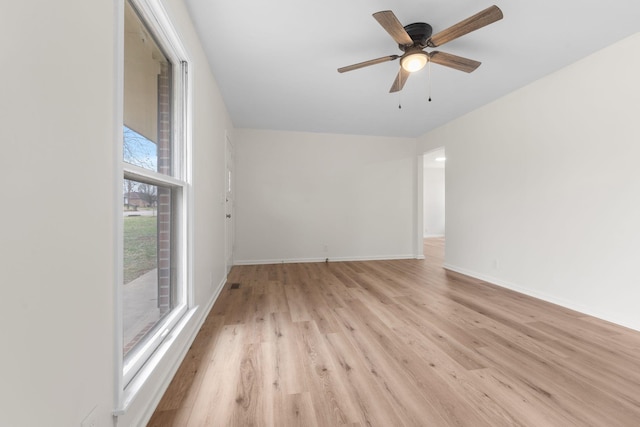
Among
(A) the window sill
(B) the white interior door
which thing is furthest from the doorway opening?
(A) the window sill

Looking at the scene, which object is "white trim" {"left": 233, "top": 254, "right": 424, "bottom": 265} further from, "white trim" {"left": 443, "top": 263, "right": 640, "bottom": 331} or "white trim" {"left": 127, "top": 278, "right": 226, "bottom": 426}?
"white trim" {"left": 127, "top": 278, "right": 226, "bottom": 426}

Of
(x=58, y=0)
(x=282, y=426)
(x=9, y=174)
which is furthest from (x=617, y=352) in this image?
(x=58, y=0)

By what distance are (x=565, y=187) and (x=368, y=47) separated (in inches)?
99.5

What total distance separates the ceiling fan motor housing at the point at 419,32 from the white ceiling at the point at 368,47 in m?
0.05

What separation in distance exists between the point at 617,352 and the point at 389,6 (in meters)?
2.98

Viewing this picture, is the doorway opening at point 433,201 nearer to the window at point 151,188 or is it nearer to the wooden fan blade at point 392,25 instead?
the wooden fan blade at point 392,25

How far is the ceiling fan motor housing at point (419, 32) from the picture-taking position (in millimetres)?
2002

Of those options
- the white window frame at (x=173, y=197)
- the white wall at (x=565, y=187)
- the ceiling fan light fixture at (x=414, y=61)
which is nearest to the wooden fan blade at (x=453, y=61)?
the ceiling fan light fixture at (x=414, y=61)

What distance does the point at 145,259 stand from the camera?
59.2 inches

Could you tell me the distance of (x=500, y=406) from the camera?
1.34 m

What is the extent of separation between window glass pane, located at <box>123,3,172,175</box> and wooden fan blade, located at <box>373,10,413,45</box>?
4.48ft

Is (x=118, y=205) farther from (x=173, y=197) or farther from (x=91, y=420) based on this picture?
(x=173, y=197)

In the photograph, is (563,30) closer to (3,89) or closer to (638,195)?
(638,195)

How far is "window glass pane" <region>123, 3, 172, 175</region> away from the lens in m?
1.28
